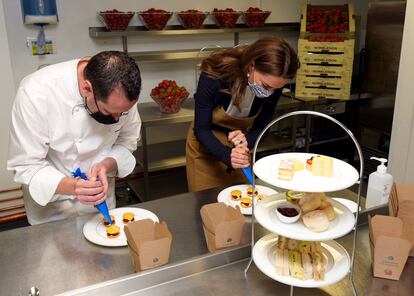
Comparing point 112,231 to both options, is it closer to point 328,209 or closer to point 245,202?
point 245,202

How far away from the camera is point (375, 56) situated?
3787mm

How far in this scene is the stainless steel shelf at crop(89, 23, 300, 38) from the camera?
3.19m

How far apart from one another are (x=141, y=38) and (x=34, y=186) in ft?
7.49

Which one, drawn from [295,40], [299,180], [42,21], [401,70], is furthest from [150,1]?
[299,180]

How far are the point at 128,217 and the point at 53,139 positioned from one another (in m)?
0.41

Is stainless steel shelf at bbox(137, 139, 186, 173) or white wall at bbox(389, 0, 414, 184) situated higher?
white wall at bbox(389, 0, 414, 184)

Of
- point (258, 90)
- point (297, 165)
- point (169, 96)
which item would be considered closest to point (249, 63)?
point (258, 90)

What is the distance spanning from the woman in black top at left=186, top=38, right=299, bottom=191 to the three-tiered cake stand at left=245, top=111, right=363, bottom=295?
1.75 ft

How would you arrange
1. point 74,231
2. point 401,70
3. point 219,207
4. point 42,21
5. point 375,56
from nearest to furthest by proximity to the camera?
point 219,207 < point 74,231 < point 401,70 < point 42,21 < point 375,56

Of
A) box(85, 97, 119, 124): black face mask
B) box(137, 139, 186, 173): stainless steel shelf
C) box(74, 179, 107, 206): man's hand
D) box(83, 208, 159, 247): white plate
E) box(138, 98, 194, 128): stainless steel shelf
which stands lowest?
box(137, 139, 186, 173): stainless steel shelf

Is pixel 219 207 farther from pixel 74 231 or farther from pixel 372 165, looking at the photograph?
pixel 372 165

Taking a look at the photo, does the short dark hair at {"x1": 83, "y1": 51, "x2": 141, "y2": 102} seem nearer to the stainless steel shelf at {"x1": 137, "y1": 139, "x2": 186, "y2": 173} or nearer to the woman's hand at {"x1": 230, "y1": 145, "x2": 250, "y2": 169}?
the woman's hand at {"x1": 230, "y1": 145, "x2": 250, "y2": 169}

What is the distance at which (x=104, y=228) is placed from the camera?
4.64 feet

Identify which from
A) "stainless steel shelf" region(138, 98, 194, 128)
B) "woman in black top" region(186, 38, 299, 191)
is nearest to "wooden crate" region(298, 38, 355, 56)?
"stainless steel shelf" region(138, 98, 194, 128)
